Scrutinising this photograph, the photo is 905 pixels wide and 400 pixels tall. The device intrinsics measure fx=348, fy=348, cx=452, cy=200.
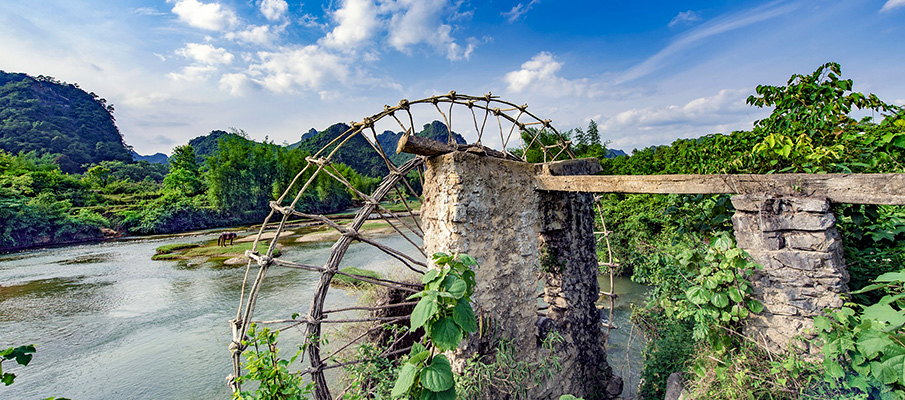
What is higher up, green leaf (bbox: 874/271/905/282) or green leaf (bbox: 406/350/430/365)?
green leaf (bbox: 874/271/905/282)

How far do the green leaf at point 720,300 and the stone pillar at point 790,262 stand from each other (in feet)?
0.88

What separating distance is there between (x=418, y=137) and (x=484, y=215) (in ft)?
2.87

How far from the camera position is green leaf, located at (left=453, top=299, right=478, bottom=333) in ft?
5.29

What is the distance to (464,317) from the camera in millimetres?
1644

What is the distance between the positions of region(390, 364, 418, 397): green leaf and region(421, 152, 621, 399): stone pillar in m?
1.16

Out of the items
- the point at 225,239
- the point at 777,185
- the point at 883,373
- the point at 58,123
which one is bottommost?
the point at 225,239

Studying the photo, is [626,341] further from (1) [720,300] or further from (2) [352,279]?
(2) [352,279]

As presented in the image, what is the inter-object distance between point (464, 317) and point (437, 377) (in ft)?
0.92

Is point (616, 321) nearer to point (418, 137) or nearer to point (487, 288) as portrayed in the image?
point (487, 288)

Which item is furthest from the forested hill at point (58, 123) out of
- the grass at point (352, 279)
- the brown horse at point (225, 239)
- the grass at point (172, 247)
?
the grass at point (352, 279)

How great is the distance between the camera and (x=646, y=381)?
11.7 ft

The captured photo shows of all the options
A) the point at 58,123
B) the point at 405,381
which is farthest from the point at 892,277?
the point at 58,123

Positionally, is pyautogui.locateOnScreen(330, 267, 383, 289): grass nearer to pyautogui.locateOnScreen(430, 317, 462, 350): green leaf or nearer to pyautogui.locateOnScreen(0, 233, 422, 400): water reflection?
pyautogui.locateOnScreen(0, 233, 422, 400): water reflection

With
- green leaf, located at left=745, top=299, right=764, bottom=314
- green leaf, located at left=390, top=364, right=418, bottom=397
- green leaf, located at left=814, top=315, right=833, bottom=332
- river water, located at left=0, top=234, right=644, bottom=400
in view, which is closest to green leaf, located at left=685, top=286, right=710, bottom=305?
green leaf, located at left=745, top=299, right=764, bottom=314
